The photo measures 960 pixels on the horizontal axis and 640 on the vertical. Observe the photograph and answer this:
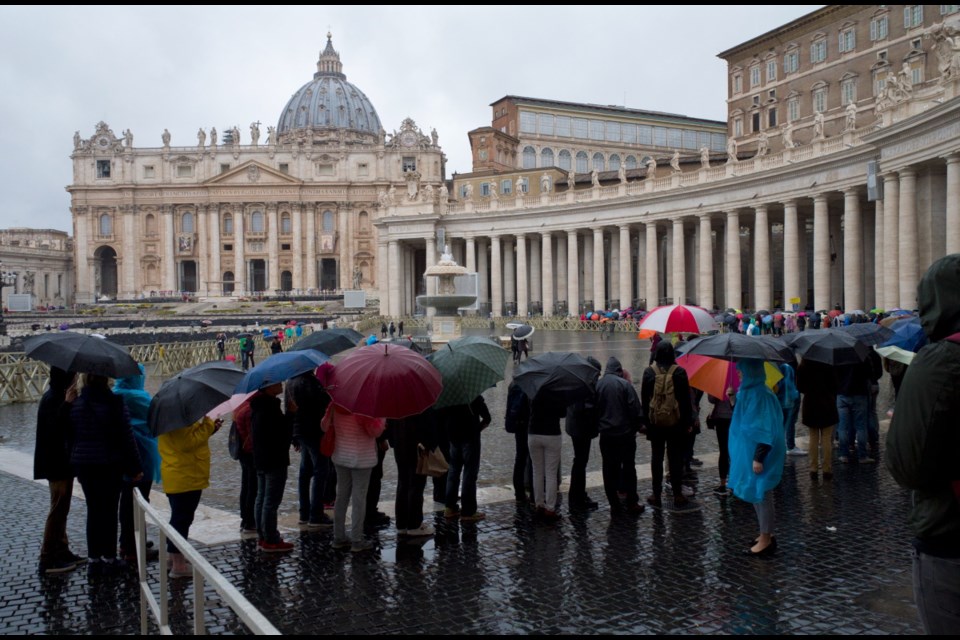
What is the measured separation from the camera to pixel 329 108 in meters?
129

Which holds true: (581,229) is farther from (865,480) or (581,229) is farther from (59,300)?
(59,300)

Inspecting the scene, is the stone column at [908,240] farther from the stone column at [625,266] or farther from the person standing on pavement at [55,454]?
the person standing on pavement at [55,454]

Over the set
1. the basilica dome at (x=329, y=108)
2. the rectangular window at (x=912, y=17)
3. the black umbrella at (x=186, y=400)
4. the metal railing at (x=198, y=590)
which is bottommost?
the metal railing at (x=198, y=590)

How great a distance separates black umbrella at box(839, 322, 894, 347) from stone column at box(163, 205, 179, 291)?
100 meters

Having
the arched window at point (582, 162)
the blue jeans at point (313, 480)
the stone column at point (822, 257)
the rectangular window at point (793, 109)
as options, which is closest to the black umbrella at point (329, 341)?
the blue jeans at point (313, 480)

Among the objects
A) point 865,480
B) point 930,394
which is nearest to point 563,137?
point 865,480

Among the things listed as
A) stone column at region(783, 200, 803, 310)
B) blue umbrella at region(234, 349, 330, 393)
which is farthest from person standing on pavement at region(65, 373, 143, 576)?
stone column at region(783, 200, 803, 310)

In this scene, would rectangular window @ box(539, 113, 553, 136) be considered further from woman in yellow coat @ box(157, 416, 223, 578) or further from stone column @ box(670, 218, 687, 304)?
woman in yellow coat @ box(157, 416, 223, 578)

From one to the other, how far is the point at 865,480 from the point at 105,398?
9.30 m

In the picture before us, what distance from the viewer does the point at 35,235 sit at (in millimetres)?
136250

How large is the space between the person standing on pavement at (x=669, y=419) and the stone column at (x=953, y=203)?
21407mm

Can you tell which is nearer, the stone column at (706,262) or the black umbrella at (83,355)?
the black umbrella at (83,355)

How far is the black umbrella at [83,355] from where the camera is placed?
671 centimetres

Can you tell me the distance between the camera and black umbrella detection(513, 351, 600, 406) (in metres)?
8.31
